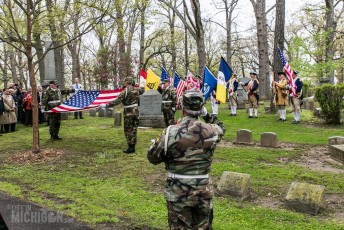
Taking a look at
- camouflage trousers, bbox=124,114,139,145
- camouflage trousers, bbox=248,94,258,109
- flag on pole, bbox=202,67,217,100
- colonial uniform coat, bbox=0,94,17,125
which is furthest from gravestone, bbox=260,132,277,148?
colonial uniform coat, bbox=0,94,17,125

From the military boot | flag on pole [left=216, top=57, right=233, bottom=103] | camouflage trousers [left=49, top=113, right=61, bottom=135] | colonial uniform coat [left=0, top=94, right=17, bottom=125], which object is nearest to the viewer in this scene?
flag on pole [left=216, top=57, right=233, bottom=103]

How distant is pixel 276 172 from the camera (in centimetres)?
744

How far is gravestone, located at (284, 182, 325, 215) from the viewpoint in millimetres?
5266

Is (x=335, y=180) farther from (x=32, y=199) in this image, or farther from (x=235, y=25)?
(x=235, y=25)

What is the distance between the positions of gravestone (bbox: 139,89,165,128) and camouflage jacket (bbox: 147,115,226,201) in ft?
36.4

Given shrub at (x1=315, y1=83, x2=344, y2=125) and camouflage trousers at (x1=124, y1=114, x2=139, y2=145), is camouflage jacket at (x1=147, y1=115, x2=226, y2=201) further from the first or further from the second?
shrub at (x1=315, y1=83, x2=344, y2=125)

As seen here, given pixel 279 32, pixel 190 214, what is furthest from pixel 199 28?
pixel 190 214

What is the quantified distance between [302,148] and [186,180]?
7.54 metres

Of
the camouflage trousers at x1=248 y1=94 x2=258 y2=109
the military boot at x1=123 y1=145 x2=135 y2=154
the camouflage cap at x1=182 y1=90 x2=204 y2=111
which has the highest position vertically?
the camouflage cap at x1=182 y1=90 x2=204 y2=111

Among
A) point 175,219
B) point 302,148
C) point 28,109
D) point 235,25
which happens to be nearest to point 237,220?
point 175,219

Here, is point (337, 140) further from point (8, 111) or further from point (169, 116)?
point (8, 111)

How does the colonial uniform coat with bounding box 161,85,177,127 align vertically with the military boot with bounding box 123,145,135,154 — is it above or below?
above

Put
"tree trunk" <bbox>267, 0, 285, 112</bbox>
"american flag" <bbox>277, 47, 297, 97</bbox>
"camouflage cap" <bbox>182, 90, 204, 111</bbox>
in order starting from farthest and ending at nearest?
"tree trunk" <bbox>267, 0, 285, 112</bbox> → "american flag" <bbox>277, 47, 297, 97</bbox> → "camouflage cap" <bbox>182, 90, 204, 111</bbox>

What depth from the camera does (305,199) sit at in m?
5.34
